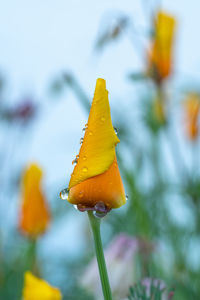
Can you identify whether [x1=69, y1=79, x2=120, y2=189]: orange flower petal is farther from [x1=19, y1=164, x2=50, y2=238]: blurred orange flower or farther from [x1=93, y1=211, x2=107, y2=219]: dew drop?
[x1=19, y1=164, x2=50, y2=238]: blurred orange flower

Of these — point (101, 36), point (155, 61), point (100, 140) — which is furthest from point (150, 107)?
point (100, 140)

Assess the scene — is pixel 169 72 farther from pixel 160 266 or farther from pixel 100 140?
pixel 100 140

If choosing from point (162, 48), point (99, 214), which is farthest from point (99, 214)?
point (162, 48)

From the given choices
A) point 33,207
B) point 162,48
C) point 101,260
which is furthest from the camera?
point 162,48

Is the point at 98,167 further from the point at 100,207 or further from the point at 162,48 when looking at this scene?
the point at 162,48

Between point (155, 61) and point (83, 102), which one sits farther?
point (155, 61)

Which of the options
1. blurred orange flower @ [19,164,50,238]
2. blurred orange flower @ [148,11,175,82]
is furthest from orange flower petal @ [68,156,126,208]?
blurred orange flower @ [148,11,175,82]
